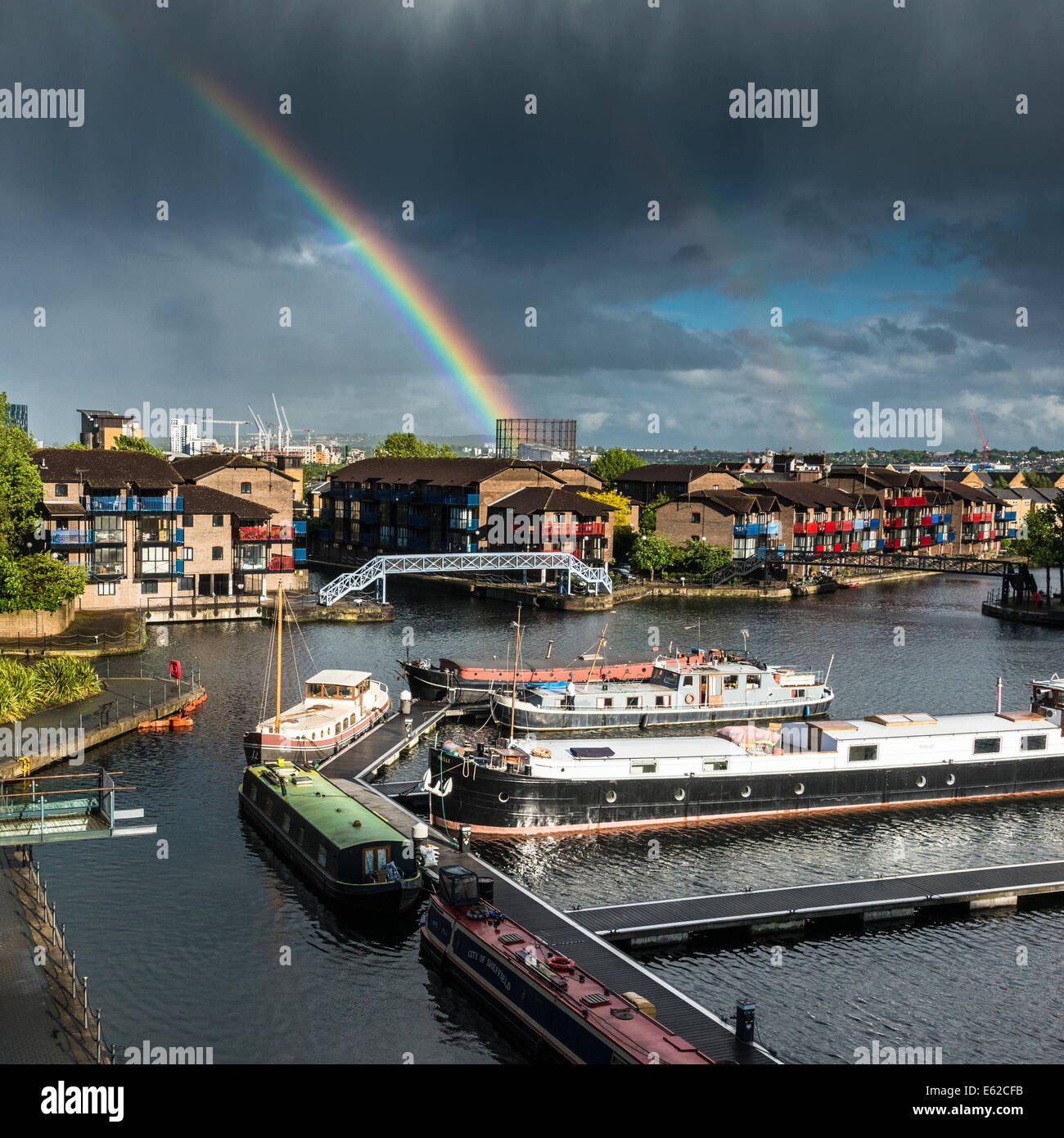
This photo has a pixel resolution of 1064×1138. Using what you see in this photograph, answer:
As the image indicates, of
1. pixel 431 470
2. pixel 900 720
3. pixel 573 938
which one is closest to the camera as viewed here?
pixel 573 938

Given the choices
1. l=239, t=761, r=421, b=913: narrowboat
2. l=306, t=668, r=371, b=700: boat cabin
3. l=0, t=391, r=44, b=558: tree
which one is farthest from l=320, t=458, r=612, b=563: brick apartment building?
l=239, t=761, r=421, b=913: narrowboat

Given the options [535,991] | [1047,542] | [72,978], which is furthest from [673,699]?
[1047,542]

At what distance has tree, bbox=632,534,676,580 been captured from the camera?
111688 millimetres

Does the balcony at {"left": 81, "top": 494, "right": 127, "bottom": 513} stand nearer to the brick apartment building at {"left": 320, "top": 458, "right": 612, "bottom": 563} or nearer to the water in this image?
the water

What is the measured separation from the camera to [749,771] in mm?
42188

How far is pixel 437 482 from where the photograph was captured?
4537 inches

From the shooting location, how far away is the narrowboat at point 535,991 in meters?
23.3

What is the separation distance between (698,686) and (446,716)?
1194cm

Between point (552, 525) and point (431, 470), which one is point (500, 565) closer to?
point (552, 525)

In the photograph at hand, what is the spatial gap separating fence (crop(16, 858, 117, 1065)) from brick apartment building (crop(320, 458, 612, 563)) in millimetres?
80364

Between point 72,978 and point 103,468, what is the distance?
63146mm

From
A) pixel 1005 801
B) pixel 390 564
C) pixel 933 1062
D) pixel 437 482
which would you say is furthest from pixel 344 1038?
pixel 437 482

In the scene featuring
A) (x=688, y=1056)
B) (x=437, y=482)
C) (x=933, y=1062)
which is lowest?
(x=933, y=1062)
